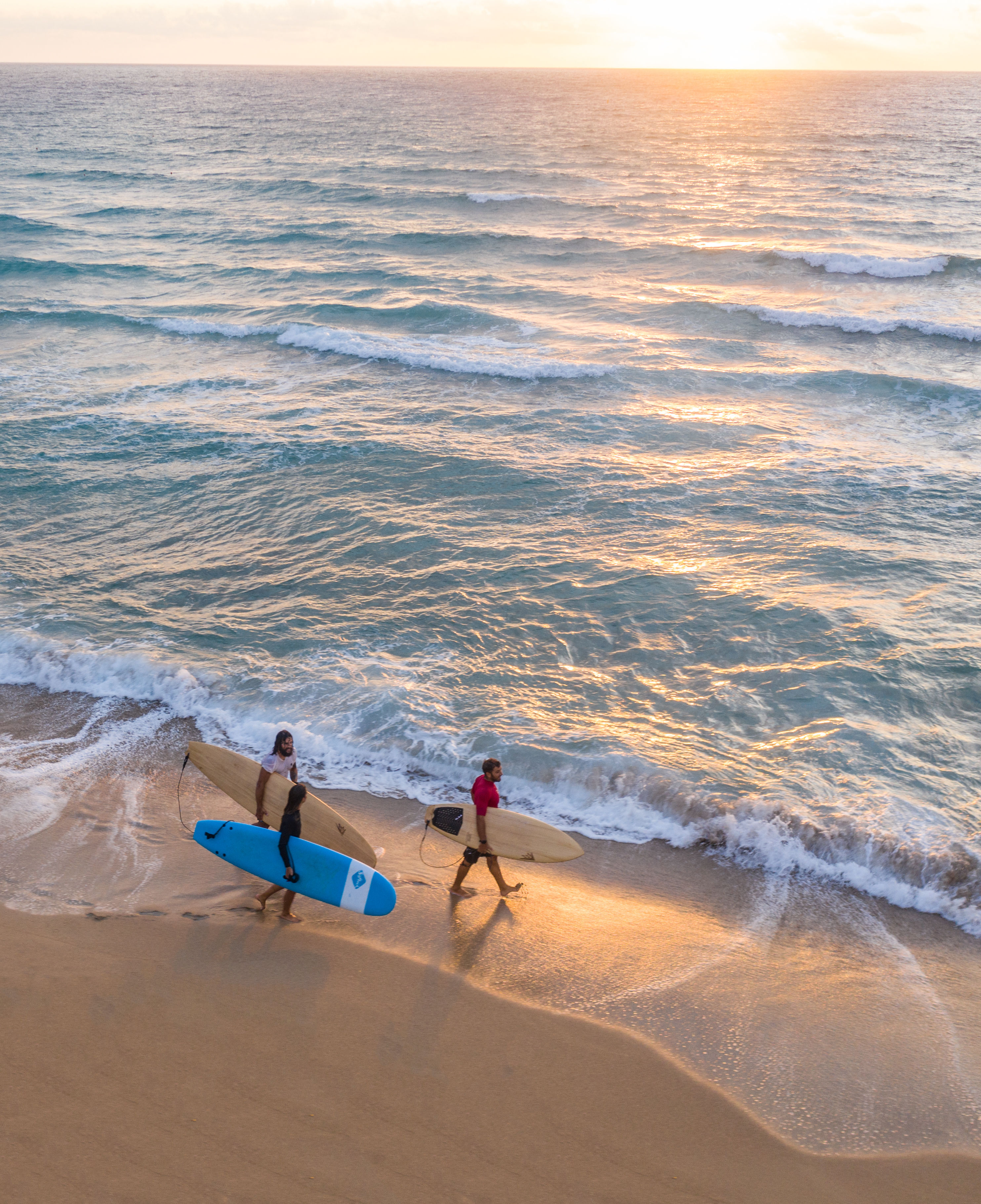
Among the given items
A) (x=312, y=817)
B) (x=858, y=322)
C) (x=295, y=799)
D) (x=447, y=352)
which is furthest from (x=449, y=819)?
(x=858, y=322)

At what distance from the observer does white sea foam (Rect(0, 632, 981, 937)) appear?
7.67 m

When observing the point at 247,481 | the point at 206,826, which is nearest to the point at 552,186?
the point at 247,481

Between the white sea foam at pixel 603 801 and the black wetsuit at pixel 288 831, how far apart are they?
81.4 inches

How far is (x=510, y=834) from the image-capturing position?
7285 mm

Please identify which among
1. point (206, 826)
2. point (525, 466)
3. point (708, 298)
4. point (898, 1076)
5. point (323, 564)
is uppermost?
point (708, 298)

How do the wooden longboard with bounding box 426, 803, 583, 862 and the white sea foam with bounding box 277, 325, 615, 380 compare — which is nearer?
the wooden longboard with bounding box 426, 803, 583, 862

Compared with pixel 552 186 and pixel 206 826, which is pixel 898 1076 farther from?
pixel 552 186

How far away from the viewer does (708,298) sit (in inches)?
1068

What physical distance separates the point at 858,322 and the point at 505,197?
23.0m

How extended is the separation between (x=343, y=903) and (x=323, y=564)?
7493 mm

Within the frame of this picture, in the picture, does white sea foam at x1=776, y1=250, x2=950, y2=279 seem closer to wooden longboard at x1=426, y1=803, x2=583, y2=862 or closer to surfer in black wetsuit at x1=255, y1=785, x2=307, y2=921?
wooden longboard at x1=426, y1=803, x2=583, y2=862

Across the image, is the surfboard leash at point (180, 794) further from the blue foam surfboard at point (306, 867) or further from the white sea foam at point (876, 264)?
the white sea foam at point (876, 264)

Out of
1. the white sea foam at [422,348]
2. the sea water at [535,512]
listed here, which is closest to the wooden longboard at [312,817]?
the sea water at [535,512]

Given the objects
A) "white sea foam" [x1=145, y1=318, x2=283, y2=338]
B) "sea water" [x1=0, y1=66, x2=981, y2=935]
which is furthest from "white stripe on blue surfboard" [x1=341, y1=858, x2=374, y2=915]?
"white sea foam" [x1=145, y1=318, x2=283, y2=338]
